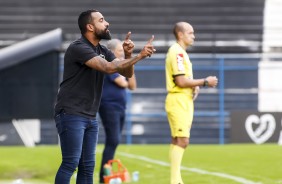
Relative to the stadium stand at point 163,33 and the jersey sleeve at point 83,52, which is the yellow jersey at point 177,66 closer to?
the jersey sleeve at point 83,52

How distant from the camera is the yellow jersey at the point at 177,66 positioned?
29.2 ft

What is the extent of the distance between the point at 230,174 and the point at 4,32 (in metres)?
20.0

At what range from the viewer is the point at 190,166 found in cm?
1266

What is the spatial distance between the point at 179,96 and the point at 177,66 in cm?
32

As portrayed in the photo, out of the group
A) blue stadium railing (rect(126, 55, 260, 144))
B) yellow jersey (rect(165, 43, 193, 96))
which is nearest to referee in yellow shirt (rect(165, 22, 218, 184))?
yellow jersey (rect(165, 43, 193, 96))

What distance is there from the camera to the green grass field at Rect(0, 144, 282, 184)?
10539 mm

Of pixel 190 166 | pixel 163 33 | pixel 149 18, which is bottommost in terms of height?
pixel 190 166

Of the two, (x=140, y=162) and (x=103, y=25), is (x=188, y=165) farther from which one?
(x=103, y=25)

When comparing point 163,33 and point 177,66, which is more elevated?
point 177,66

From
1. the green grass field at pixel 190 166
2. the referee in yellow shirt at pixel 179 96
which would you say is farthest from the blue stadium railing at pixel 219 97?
the referee in yellow shirt at pixel 179 96

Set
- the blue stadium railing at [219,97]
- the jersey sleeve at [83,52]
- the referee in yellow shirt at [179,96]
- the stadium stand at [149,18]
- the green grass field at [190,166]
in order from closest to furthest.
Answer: the jersey sleeve at [83,52] < the referee in yellow shirt at [179,96] < the green grass field at [190,166] < the blue stadium railing at [219,97] < the stadium stand at [149,18]

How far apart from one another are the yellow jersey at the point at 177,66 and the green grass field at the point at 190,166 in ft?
4.79

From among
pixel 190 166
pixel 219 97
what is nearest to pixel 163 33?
pixel 219 97

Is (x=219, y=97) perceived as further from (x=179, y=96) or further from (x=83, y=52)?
(x=83, y=52)
